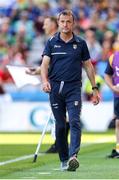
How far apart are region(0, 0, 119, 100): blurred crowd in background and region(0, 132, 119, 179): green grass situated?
971 centimetres

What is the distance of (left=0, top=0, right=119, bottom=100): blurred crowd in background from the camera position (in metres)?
27.6

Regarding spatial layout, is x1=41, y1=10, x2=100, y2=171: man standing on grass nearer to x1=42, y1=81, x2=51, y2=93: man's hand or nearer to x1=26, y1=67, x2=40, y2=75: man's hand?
x1=42, y1=81, x2=51, y2=93: man's hand

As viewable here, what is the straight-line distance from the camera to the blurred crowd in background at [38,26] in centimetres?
2759

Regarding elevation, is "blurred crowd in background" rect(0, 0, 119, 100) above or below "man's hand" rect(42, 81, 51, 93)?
below

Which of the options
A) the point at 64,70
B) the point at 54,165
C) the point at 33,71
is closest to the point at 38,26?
the point at 33,71

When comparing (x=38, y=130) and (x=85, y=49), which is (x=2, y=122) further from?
(x=85, y=49)

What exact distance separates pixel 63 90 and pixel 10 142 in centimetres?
688

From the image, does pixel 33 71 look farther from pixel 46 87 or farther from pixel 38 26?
pixel 38 26

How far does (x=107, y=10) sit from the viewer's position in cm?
3016

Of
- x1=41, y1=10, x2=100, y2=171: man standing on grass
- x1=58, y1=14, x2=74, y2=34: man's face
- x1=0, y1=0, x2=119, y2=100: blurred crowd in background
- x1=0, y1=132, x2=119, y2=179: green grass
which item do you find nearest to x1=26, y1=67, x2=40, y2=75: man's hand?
x1=0, y1=132, x2=119, y2=179: green grass

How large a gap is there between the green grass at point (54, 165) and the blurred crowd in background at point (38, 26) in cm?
971

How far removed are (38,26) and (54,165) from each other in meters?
17.7

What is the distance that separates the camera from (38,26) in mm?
29969

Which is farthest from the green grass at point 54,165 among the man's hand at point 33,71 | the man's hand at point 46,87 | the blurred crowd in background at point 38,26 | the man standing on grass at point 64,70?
the blurred crowd in background at point 38,26
